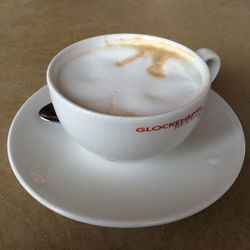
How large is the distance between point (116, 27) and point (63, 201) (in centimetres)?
67

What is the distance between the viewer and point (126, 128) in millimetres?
486

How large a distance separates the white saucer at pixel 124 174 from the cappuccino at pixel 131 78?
0.10m

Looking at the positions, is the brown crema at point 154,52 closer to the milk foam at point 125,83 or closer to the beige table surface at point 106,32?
the milk foam at point 125,83

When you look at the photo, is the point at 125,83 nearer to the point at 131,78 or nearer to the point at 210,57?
the point at 131,78

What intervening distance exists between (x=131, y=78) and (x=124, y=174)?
0.15m

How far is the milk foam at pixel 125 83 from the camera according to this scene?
0.54m

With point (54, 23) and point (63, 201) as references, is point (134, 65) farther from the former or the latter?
point (54, 23)

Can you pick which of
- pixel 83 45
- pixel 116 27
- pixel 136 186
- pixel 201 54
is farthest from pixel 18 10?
pixel 136 186

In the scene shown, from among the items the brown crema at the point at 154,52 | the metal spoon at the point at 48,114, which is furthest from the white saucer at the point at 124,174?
the brown crema at the point at 154,52

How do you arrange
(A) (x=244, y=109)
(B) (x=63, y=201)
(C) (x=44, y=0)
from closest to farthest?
(B) (x=63, y=201) < (A) (x=244, y=109) < (C) (x=44, y=0)

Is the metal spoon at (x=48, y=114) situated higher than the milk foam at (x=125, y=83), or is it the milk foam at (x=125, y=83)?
the milk foam at (x=125, y=83)

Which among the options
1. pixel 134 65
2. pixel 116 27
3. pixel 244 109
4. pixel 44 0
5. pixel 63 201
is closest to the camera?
pixel 63 201

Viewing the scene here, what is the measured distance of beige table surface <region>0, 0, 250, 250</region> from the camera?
1.64 ft

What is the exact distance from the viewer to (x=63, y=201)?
50 cm
